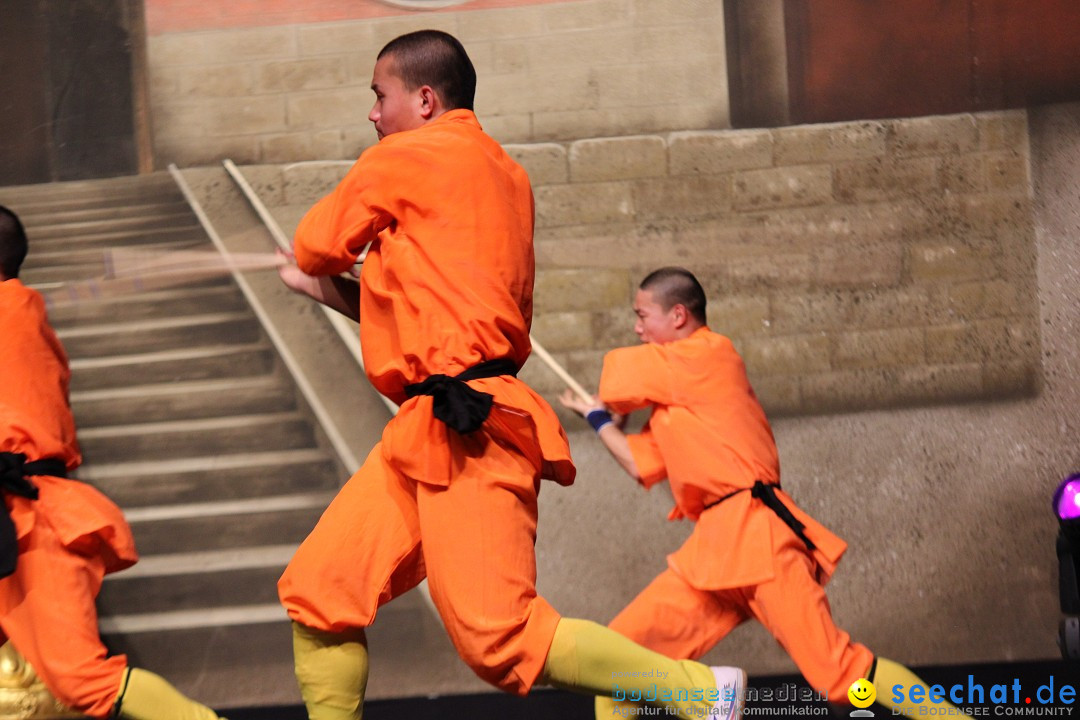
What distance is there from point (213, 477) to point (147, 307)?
0.56m

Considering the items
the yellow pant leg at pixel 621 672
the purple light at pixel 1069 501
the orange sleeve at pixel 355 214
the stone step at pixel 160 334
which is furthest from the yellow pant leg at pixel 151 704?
the purple light at pixel 1069 501

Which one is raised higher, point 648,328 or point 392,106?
point 392,106

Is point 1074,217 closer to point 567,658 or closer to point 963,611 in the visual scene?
point 963,611

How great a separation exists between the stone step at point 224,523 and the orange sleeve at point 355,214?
177 cm

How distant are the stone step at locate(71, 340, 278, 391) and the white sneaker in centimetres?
193

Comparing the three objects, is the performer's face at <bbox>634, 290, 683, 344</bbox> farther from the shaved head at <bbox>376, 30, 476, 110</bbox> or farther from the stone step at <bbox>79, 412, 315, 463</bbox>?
the stone step at <bbox>79, 412, 315, 463</bbox>

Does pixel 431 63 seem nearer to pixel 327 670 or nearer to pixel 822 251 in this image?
pixel 327 670

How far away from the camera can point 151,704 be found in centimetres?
213

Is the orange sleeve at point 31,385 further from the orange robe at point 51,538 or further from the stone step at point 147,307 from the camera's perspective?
the stone step at point 147,307

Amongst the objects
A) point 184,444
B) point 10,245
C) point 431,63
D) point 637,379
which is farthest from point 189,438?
point 431,63

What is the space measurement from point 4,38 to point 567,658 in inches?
114

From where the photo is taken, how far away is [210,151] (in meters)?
3.58

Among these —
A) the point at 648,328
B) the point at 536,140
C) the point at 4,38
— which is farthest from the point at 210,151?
the point at 648,328

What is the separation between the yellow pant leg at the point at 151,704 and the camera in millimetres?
2131
